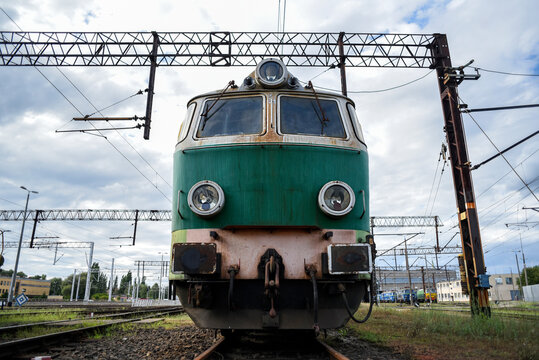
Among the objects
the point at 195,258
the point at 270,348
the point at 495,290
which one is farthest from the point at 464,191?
the point at 495,290

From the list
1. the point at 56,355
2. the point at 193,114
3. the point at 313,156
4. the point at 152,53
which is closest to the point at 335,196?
the point at 313,156

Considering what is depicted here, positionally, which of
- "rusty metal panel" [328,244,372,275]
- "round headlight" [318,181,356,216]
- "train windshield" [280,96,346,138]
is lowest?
"rusty metal panel" [328,244,372,275]

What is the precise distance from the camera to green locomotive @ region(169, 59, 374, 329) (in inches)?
178

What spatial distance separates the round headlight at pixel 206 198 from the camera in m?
4.76

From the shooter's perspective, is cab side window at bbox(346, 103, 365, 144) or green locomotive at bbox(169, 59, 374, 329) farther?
cab side window at bbox(346, 103, 365, 144)

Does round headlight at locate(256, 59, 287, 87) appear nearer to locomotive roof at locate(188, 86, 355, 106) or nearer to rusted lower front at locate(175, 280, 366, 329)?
locomotive roof at locate(188, 86, 355, 106)

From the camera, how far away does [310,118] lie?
5582 mm

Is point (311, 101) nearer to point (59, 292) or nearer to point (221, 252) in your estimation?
point (221, 252)

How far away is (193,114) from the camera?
575cm

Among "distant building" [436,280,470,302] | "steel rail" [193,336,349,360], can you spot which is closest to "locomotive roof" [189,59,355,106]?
"steel rail" [193,336,349,360]

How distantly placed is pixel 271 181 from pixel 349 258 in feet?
4.24

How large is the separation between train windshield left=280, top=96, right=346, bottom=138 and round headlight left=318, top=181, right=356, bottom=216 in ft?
2.90

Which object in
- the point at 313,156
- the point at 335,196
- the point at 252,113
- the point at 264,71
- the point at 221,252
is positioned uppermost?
the point at 264,71

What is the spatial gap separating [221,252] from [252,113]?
1950 mm
